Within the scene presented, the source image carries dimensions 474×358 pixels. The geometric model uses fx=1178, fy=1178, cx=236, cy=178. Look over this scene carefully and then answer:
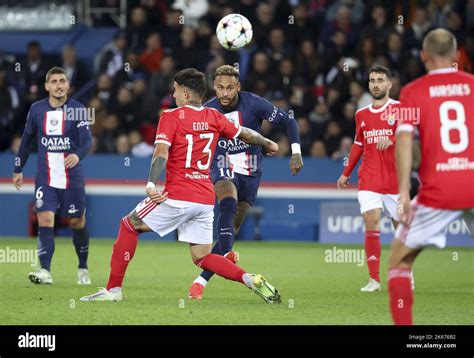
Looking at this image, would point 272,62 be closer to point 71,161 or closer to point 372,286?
point 71,161

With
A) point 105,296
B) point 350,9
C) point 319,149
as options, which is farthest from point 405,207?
point 350,9

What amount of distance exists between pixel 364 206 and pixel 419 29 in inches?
341

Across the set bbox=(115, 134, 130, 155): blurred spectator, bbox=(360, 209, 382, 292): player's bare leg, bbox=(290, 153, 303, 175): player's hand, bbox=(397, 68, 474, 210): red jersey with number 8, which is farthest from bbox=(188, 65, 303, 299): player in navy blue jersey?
bbox=(115, 134, 130, 155): blurred spectator

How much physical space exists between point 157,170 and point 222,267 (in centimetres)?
109

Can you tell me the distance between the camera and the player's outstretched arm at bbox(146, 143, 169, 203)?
31.1ft

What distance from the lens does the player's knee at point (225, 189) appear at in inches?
441

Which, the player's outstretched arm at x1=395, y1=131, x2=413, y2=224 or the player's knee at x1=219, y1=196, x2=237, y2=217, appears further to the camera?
the player's knee at x1=219, y1=196, x2=237, y2=217

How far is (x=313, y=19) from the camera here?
21.1m

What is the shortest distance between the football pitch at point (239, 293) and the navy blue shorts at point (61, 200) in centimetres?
76

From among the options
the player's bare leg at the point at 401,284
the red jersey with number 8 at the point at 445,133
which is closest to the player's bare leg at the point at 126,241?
the player's bare leg at the point at 401,284

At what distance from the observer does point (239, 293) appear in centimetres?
1150

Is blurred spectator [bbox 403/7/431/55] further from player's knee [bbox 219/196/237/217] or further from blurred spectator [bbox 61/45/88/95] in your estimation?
player's knee [bbox 219/196/237/217]

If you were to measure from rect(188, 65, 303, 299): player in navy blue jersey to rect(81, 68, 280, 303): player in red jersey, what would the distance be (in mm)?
1103
